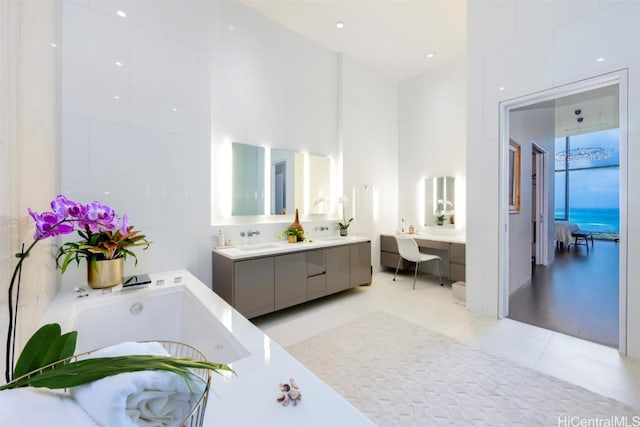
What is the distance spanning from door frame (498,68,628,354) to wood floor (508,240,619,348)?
1.00 ft

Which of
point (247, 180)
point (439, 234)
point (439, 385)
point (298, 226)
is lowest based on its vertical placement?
point (439, 385)

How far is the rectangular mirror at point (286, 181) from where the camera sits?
11.7 ft

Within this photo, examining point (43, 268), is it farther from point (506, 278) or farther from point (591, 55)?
point (591, 55)

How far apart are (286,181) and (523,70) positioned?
281 cm

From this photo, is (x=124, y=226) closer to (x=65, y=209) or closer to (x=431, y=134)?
(x=65, y=209)

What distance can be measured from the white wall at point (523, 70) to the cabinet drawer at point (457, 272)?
0.70 m

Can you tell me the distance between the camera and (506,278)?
288 cm

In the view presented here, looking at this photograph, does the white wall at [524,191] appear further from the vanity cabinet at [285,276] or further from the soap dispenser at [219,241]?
the soap dispenser at [219,241]

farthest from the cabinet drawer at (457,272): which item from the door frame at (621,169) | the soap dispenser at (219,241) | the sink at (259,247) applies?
the soap dispenser at (219,241)

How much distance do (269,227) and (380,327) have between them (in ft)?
5.69

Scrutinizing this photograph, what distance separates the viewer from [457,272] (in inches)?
150

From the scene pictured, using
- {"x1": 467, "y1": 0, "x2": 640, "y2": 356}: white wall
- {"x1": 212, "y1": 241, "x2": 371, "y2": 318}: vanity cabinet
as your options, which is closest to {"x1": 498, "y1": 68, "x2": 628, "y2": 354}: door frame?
{"x1": 467, "y1": 0, "x2": 640, "y2": 356}: white wall

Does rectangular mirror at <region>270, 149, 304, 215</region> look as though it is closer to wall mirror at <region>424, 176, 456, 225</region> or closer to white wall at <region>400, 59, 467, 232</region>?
white wall at <region>400, 59, 467, 232</region>

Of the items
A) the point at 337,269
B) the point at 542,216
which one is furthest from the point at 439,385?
the point at 542,216
